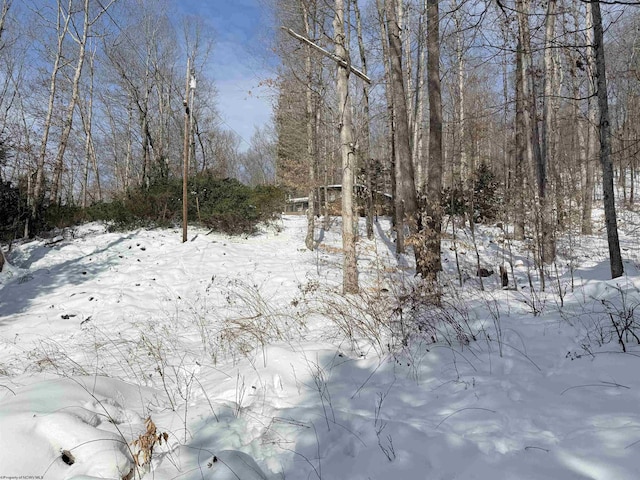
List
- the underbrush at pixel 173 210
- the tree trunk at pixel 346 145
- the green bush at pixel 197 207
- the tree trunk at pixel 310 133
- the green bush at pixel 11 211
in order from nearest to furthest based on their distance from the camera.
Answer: the tree trunk at pixel 346 145 < the green bush at pixel 11 211 < the tree trunk at pixel 310 133 < the underbrush at pixel 173 210 < the green bush at pixel 197 207

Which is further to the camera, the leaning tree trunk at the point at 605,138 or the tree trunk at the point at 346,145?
the tree trunk at the point at 346,145

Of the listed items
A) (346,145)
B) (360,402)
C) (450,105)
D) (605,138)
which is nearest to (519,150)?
(450,105)

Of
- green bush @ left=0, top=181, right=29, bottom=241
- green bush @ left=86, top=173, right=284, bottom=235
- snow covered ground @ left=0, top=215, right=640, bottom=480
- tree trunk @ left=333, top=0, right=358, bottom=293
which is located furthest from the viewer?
green bush @ left=86, top=173, right=284, bottom=235

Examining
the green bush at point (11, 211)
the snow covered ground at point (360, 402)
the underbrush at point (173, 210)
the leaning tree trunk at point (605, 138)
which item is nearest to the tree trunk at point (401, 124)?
the leaning tree trunk at point (605, 138)

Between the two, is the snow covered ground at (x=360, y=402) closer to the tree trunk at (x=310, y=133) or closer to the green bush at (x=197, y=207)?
the tree trunk at (x=310, y=133)

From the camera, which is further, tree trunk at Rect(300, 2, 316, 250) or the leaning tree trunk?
tree trunk at Rect(300, 2, 316, 250)

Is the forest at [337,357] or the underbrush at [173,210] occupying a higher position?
the underbrush at [173,210]

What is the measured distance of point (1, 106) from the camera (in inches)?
653

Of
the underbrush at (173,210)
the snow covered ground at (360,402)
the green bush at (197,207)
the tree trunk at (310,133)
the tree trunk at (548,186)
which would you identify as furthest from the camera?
the green bush at (197,207)

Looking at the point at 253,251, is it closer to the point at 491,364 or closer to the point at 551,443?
the point at 491,364

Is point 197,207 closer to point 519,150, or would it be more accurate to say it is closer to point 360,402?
point 360,402

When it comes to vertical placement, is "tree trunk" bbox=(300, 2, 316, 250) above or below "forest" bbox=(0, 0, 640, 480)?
above

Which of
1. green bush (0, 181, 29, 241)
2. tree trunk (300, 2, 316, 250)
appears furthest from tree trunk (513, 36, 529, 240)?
green bush (0, 181, 29, 241)

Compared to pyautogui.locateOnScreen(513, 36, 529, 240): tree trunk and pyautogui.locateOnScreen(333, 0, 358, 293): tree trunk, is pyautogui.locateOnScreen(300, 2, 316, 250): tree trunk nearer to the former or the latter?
pyautogui.locateOnScreen(333, 0, 358, 293): tree trunk
